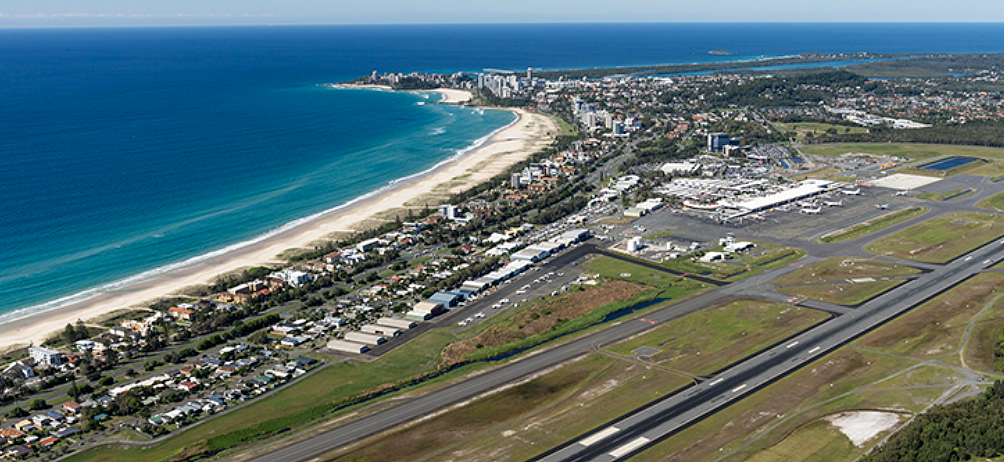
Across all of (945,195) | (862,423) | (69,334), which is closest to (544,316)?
(862,423)

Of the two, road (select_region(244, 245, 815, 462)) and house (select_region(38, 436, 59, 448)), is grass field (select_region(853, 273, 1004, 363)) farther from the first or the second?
house (select_region(38, 436, 59, 448))

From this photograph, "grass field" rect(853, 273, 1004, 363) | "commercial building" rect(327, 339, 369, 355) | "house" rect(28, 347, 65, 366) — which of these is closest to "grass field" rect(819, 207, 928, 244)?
"grass field" rect(853, 273, 1004, 363)

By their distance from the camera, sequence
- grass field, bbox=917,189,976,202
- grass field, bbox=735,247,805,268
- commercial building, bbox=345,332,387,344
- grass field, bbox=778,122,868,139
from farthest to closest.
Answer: grass field, bbox=778,122,868,139
grass field, bbox=917,189,976,202
grass field, bbox=735,247,805,268
commercial building, bbox=345,332,387,344

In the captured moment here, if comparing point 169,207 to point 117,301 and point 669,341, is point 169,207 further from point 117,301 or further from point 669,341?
point 669,341

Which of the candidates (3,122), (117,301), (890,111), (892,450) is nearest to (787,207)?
(892,450)

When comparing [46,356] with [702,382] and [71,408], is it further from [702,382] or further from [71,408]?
[702,382]
